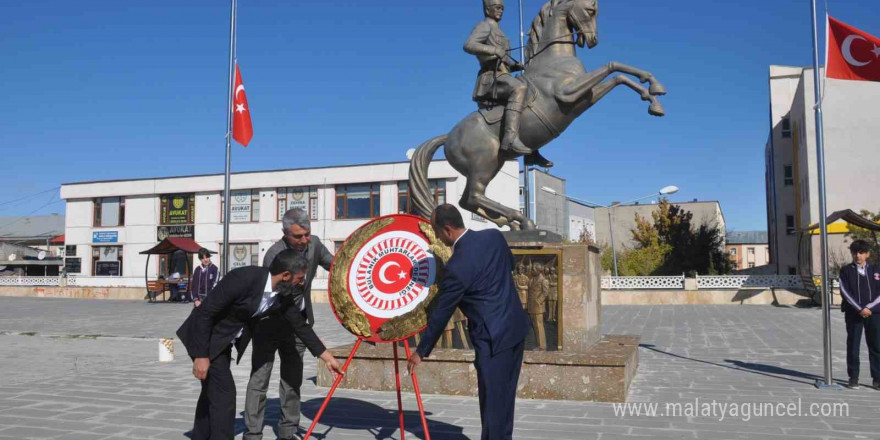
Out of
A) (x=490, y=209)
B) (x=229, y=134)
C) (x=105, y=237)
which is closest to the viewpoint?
(x=490, y=209)

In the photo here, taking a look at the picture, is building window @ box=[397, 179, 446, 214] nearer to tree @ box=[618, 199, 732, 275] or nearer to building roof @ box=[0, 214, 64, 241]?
tree @ box=[618, 199, 732, 275]

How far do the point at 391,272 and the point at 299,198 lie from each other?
34.6m

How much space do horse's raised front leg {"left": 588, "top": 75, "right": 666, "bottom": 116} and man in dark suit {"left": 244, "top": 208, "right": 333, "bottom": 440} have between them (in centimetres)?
376

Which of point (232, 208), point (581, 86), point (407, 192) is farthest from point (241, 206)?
point (581, 86)

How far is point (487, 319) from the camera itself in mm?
4164

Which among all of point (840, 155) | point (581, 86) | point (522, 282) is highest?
point (840, 155)

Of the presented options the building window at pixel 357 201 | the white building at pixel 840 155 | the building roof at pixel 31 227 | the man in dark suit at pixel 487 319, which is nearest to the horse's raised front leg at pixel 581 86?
the man in dark suit at pixel 487 319

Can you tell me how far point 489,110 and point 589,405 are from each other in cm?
357

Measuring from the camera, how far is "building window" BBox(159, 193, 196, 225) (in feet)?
133

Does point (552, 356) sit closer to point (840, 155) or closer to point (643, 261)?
point (840, 155)

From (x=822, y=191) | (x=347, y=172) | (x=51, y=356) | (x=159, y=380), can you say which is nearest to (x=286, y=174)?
(x=347, y=172)

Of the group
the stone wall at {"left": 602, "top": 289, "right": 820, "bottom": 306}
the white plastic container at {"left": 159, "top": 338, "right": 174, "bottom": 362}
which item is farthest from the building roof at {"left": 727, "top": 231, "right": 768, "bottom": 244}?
the white plastic container at {"left": 159, "top": 338, "right": 174, "bottom": 362}

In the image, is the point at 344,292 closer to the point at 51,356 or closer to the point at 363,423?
the point at 363,423

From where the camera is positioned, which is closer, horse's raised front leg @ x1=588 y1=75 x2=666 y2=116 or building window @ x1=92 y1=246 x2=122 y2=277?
horse's raised front leg @ x1=588 y1=75 x2=666 y2=116
